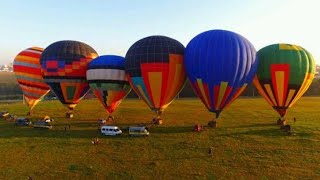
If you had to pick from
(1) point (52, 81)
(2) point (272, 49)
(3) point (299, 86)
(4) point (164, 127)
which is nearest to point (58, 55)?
(1) point (52, 81)

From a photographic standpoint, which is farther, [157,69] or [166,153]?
[157,69]

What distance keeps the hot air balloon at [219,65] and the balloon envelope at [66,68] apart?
529 inches

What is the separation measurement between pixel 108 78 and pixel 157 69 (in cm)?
661

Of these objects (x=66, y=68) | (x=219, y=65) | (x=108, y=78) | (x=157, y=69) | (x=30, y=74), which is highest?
(x=219, y=65)

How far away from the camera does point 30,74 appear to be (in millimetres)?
46000

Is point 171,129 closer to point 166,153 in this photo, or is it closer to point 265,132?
point 166,153

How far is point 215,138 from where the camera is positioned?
32.8 meters

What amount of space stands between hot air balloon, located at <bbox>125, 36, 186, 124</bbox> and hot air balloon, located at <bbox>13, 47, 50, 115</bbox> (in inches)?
583

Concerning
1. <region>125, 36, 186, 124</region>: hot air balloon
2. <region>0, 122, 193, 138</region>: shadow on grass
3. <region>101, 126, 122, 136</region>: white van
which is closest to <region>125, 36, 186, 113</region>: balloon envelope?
<region>125, 36, 186, 124</region>: hot air balloon

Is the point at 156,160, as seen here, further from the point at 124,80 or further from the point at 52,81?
the point at 52,81

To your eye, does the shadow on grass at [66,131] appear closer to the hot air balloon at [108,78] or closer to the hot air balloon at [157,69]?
the hot air balloon at [157,69]

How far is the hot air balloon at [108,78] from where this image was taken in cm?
3934

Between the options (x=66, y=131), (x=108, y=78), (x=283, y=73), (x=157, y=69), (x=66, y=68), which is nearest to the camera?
(x=157, y=69)

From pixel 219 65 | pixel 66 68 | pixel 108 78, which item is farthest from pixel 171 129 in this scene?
pixel 66 68
